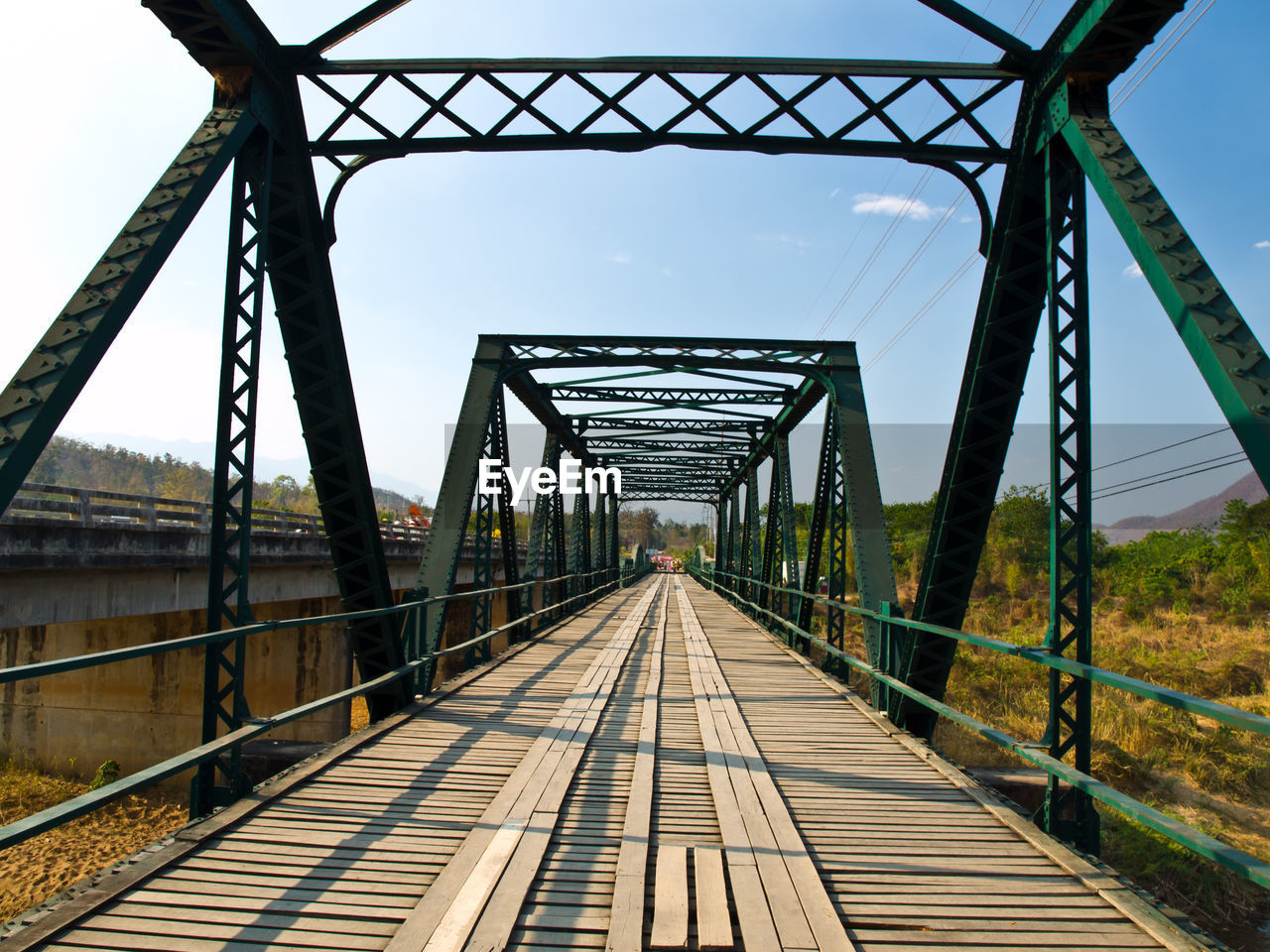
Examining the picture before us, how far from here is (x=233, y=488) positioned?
5191 mm

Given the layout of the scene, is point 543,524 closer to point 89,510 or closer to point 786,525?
point 786,525

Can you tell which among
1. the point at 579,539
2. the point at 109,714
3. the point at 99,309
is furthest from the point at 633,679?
the point at 109,714

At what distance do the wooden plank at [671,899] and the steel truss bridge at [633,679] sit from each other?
0.06 feet

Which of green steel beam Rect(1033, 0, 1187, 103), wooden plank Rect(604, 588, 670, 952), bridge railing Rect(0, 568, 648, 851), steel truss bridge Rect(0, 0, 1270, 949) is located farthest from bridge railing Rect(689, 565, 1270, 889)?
bridge railing Rect(0, 568, 648, 851)

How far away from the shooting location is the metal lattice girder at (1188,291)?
3375 mm

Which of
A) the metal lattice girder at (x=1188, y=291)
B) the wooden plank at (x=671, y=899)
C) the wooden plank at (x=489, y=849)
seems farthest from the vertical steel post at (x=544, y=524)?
the metal lattice girder at (x=1188, y=291)

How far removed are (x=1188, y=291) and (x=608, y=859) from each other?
4018 mm

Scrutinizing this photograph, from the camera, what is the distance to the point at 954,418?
20.9ft

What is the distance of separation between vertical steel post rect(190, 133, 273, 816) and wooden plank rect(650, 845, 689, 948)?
2.73 metres

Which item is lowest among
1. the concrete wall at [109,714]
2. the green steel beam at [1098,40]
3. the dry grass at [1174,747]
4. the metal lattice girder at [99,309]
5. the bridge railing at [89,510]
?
the concrete wall at [109,714]

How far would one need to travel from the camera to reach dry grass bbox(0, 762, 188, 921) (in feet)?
46.2

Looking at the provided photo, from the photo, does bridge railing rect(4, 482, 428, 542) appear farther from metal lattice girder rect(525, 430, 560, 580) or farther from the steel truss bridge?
the steel truss bridge

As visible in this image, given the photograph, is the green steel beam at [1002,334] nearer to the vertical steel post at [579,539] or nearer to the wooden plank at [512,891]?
the wooden plank at [512,891]

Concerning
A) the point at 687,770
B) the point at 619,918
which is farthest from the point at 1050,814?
the point at 619,918
